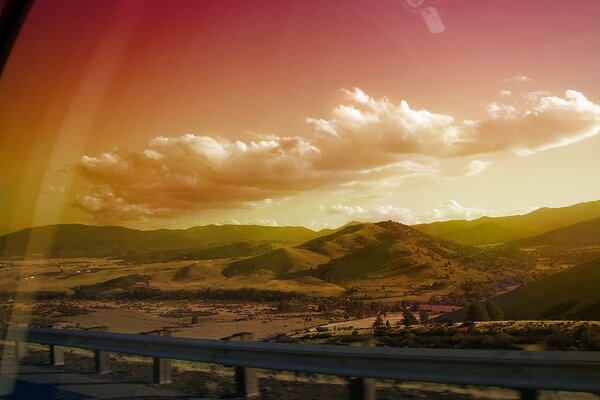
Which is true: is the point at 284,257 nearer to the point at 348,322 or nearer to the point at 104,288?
the point at 348,322

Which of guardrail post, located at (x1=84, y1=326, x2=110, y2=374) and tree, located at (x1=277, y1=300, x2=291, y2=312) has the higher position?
tree, located at (x1=277, y1=300, x2=291, y2=312)

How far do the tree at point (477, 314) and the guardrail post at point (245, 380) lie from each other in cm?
289

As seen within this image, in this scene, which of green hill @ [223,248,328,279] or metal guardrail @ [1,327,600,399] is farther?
green hill @ [223,248,328,279]

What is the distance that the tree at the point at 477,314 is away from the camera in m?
8.16

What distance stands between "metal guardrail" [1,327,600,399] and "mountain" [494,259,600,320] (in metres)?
1.82

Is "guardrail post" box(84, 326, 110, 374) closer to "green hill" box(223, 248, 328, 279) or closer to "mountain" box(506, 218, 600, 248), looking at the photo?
"green hill" box(223, 248, 328, 279)

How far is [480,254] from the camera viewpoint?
1055cm

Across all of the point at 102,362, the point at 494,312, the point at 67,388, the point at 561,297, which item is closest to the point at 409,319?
the point at 494,312

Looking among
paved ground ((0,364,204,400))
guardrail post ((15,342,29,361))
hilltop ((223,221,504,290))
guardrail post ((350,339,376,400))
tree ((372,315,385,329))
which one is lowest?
paved ground ((0,364,204,400))

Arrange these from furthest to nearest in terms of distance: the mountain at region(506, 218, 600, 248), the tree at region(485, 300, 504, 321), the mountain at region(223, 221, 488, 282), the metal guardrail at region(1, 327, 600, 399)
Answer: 1. the mountain at region(223, 221, 488, 282)
2. the mountain at region(506, 218, 600, 248)
3. the tree at region(485, 300, 504, 321)
4. the metal guardrail at region(1, 327, 600, 399)

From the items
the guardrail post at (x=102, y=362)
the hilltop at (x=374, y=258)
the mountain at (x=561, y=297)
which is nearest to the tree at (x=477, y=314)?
the mountain at (x=561, y=297)

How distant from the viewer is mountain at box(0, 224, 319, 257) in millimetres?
14000

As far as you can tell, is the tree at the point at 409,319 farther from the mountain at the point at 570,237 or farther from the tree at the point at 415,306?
the mountain at the point at 570,237

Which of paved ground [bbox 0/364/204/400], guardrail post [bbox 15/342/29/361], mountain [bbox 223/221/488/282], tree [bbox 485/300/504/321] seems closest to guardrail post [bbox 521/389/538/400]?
tree [bbox 485/300/504/321]
